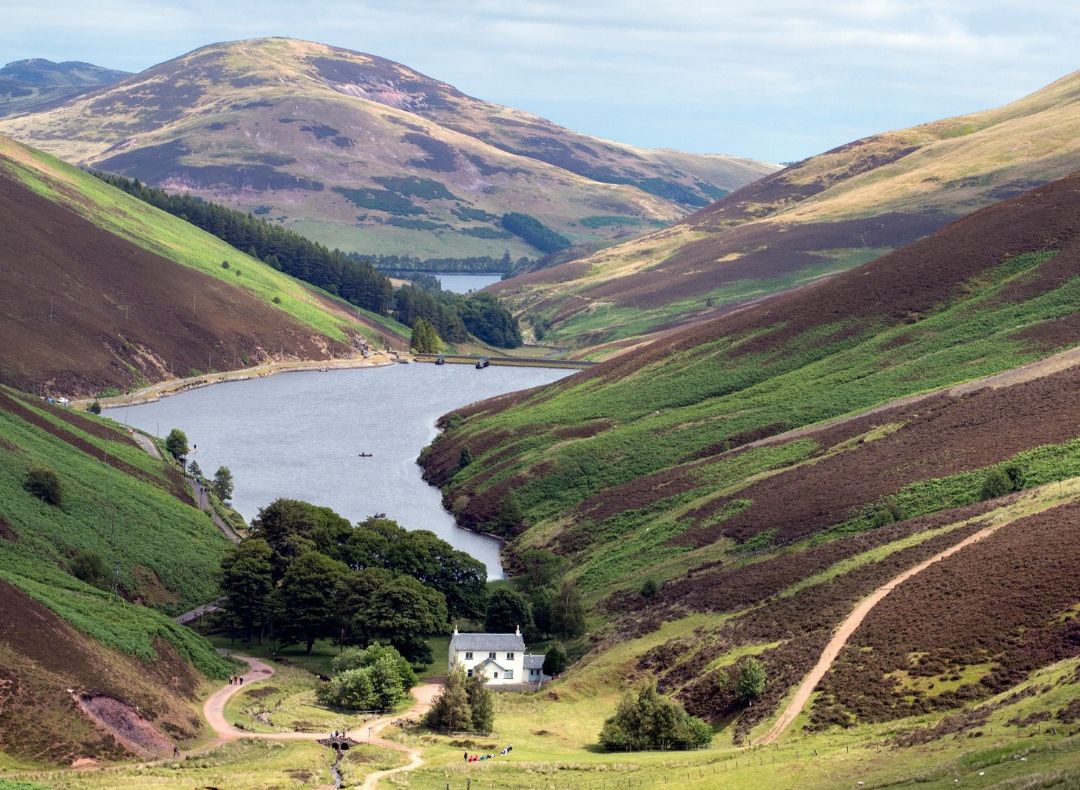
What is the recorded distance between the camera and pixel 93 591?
7994 cm

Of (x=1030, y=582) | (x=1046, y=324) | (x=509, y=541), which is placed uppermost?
(x=1046, y=324)

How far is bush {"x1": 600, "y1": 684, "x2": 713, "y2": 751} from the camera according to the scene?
202ft

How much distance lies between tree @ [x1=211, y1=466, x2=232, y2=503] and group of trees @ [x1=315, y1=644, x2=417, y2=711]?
55.2 m

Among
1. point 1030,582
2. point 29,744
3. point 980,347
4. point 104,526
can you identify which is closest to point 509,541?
point 104,526

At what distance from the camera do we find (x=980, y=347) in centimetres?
12700

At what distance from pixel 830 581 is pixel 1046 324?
59.8 m

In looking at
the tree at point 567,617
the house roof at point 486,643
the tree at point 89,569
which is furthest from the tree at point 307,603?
the tree at point 567,617

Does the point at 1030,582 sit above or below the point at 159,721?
above

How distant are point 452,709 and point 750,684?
13.5m

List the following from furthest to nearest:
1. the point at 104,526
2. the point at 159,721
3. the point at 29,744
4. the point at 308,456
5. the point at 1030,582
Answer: the point at 308,456 → the point at 104,526 → the point at 1030,582 → the point at 159,721 → the point at 29,744

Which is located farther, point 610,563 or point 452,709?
point 610,563

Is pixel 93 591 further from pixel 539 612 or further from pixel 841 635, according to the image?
pixel 841 635

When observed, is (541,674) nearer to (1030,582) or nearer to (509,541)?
(1030,582)

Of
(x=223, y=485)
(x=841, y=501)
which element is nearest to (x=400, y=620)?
(x=841, y=501)
